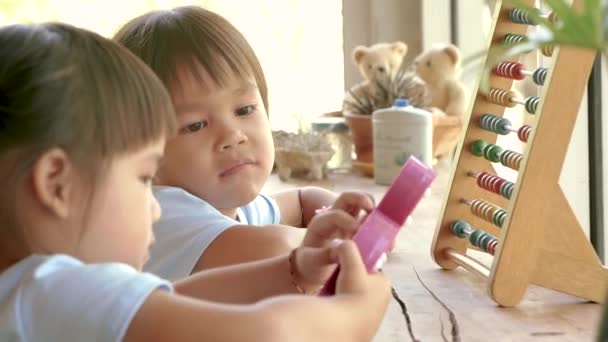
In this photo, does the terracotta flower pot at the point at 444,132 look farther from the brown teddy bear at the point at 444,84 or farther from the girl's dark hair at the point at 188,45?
the girl's dark hair at the point at 188,45

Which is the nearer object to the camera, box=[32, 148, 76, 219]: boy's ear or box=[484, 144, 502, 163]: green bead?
box=[32, 148, 76, 219]: boy's ear

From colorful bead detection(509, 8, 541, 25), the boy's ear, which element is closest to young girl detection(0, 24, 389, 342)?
the boy's ear

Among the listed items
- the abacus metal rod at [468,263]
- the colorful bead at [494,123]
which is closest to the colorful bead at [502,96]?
the colorful bead at [494,123]

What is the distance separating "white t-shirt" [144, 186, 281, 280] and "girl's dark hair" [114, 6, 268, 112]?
14 cm

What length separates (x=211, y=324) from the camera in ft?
2.71

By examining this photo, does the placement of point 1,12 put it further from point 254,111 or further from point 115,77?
point 115,77

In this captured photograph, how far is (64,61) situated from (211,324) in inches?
9.8

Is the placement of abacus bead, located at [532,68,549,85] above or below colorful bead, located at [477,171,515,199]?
above

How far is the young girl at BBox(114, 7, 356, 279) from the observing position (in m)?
1.34

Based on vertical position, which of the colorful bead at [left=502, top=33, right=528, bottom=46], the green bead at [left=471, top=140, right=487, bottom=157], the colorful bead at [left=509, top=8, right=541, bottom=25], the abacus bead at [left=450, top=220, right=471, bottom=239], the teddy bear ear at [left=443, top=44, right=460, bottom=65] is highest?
the colorful bead at [left=509, top=8, right=541, bottom=25]

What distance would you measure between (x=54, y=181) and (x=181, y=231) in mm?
498

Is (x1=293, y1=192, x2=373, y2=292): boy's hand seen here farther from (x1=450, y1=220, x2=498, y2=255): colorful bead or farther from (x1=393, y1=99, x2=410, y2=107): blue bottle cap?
(x1=393, y1=99, x2=410, y2=107): blue bottle cap

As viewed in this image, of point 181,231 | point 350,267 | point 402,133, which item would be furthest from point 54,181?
point 402,133

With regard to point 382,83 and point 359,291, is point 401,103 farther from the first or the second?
point 359,291
